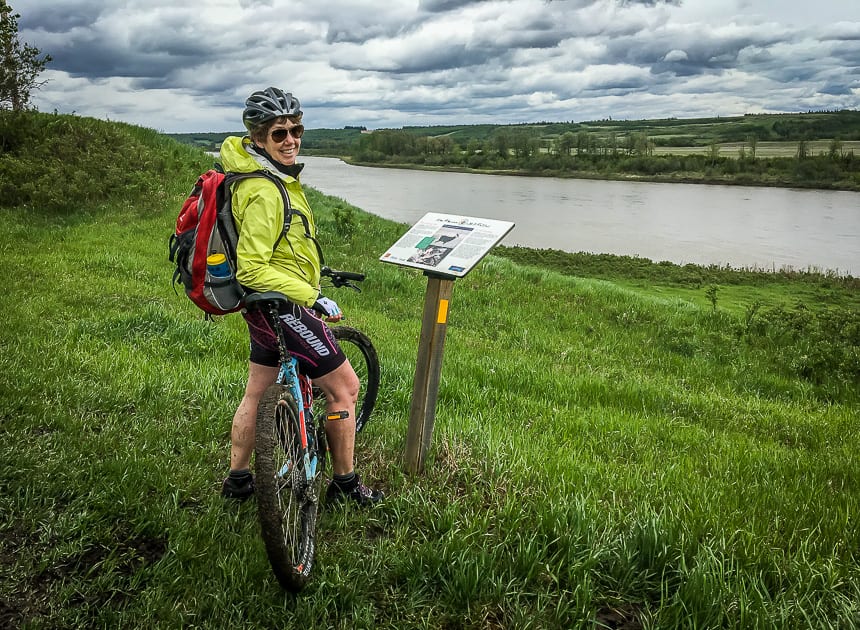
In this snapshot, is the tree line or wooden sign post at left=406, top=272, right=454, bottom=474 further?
the tree line

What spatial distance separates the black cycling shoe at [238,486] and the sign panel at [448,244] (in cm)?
147

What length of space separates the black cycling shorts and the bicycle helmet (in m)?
0.86

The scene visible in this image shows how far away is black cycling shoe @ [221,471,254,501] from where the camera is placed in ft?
11.1

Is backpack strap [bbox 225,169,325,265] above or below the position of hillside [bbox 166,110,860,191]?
below

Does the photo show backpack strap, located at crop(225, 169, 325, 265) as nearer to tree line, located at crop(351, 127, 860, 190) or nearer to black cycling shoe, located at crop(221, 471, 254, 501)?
black cycling shoe, located at crop(221, 471, 254, 501)

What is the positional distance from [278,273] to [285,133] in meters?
0.69

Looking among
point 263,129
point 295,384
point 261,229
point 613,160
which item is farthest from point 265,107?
point 613,160

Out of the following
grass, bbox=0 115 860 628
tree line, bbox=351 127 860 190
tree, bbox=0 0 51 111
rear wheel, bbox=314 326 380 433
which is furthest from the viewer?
tree line, bbox=351 127 860 190

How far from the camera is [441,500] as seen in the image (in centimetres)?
349

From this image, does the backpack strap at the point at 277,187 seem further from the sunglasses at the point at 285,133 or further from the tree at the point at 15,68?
the tree at the point at 15,68

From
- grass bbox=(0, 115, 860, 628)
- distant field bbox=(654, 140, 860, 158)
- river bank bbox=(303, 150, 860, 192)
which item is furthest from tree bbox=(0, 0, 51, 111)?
distant field bbox=(654, 140, 860, 158)

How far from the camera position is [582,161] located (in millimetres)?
93375

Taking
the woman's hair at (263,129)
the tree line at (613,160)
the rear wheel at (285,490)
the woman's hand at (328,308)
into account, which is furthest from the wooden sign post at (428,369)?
the tree line at (613,160)

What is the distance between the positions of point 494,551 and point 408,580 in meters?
0.42
